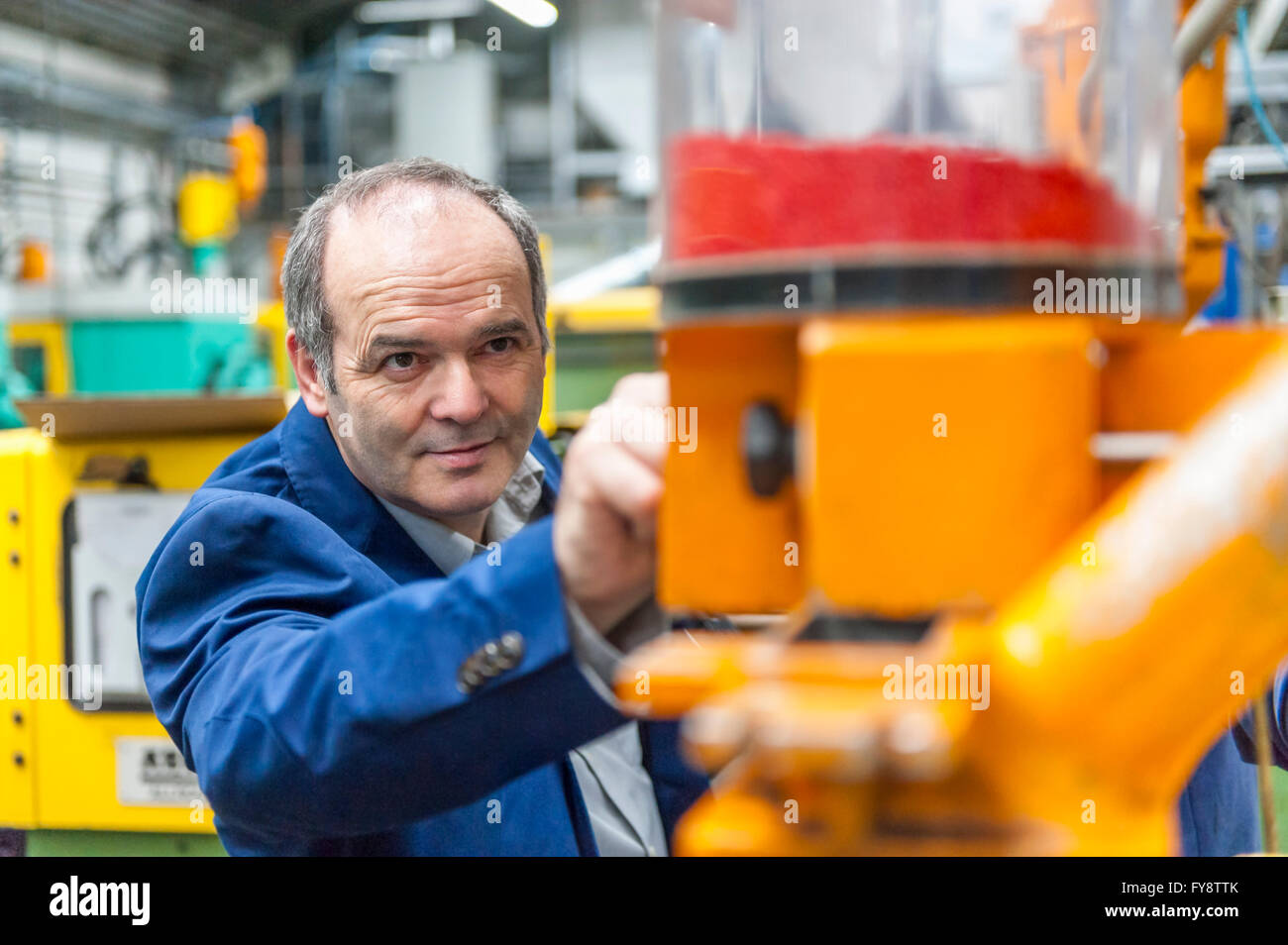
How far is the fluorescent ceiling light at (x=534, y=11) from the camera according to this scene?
1062cm

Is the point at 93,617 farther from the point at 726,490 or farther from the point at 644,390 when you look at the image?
the point at 726,490

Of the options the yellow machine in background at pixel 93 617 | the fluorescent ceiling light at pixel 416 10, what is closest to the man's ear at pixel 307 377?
the yellow machine in background at pixel 93 617

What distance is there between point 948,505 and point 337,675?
0.50 metres

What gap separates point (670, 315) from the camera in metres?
0.58

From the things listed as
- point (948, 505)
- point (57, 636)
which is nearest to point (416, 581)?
point (948, 505)

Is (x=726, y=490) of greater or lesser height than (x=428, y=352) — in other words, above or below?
below

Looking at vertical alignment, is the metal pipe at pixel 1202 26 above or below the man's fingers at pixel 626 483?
above

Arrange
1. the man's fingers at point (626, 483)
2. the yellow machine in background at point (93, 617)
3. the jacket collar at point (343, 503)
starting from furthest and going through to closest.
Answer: the yellow machine in background at point (93, 617) < the jacket collar at point (343, 503) < the man's fingers at point (626, 483)

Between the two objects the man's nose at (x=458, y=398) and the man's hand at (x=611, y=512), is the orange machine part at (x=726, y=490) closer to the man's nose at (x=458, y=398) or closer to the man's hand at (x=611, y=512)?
the man's hand at (x=611, y=512)

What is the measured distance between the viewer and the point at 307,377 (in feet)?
4.82

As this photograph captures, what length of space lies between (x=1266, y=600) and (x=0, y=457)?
2.04 metres

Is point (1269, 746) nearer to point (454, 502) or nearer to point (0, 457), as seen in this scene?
point (454, 502)

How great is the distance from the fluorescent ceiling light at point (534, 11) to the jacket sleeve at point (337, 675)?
945cm
